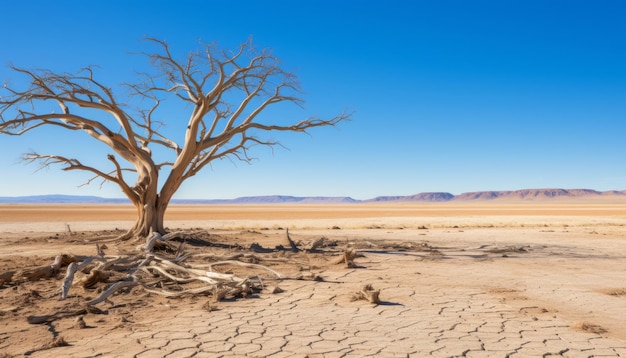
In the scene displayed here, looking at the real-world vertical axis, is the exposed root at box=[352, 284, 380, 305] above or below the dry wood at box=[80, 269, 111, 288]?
below

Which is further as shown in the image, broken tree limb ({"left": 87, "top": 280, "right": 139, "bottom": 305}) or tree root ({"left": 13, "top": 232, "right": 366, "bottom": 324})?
tree root ({"left": 13, "top": 232, "right": 366, "bottom": 324})

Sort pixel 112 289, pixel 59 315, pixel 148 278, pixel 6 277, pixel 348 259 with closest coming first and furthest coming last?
pixel 59 315 < pixel 112 289 < pixel 6 277 < pixel 148 278 < pixel 348 259

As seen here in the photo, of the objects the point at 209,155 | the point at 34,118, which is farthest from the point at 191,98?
the point at 34,118

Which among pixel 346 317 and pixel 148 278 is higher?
pixel 148 278

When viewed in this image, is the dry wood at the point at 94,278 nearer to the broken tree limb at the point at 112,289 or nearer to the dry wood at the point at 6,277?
the broken tree limb at the point at 112,289

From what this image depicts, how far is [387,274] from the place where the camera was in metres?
9.75

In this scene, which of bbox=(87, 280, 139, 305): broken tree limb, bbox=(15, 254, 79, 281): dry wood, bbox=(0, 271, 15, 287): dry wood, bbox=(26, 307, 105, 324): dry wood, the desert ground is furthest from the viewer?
bbox=(15, 254, 79, 281): dry wood

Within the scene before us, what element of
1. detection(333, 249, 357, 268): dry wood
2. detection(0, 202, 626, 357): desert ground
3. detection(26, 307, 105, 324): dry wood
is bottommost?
detection(0, 202, 626, 357): desert ground

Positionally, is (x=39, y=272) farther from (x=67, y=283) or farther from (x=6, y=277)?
(x=67, y=283)

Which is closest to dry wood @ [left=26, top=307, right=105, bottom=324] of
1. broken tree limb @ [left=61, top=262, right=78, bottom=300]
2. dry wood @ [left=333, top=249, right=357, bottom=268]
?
broken tree limb @ [left=61, top=262, right=78, bottom=300]

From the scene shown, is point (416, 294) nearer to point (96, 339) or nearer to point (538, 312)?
point (538, 312)

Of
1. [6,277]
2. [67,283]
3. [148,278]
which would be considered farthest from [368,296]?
[6,277]

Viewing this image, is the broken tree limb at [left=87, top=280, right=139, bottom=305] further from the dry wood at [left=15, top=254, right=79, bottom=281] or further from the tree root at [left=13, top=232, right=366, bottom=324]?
the dry wood at [left=15, top=254, right=79, bottom=281]

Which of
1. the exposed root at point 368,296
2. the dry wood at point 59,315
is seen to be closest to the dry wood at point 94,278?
the dry wood at point 59,315
